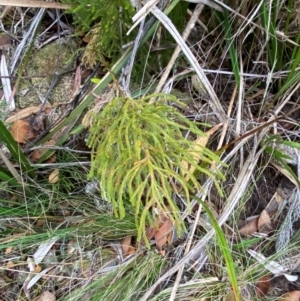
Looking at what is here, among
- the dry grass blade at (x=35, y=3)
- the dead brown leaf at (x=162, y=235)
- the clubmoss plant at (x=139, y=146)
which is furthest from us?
the dead brown leaf at (x=162, y=235)

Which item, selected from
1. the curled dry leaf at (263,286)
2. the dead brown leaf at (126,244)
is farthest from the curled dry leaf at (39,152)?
the curled dry leaf at (263,286)

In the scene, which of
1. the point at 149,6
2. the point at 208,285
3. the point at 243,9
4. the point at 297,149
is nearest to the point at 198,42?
the point at 243,9

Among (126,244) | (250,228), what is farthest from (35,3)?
(250,228)

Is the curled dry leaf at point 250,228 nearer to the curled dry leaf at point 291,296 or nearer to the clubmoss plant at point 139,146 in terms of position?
the curled dry leaf at point 291,296

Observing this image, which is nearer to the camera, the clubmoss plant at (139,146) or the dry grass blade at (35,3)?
the clubmoss plant at (139,146)

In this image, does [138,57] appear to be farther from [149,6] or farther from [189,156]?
[189,156]

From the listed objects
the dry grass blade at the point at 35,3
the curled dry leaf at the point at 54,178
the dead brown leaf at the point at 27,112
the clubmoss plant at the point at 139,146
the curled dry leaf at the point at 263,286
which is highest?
the dry grass blade at the point at 35,3

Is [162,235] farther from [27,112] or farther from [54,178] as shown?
[27,112]

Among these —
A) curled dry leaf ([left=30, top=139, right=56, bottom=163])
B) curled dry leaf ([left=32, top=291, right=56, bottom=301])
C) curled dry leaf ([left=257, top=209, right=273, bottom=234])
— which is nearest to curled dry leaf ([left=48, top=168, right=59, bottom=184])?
curled dry leaf ([left=30, top=139, right=56, bottom=163])
